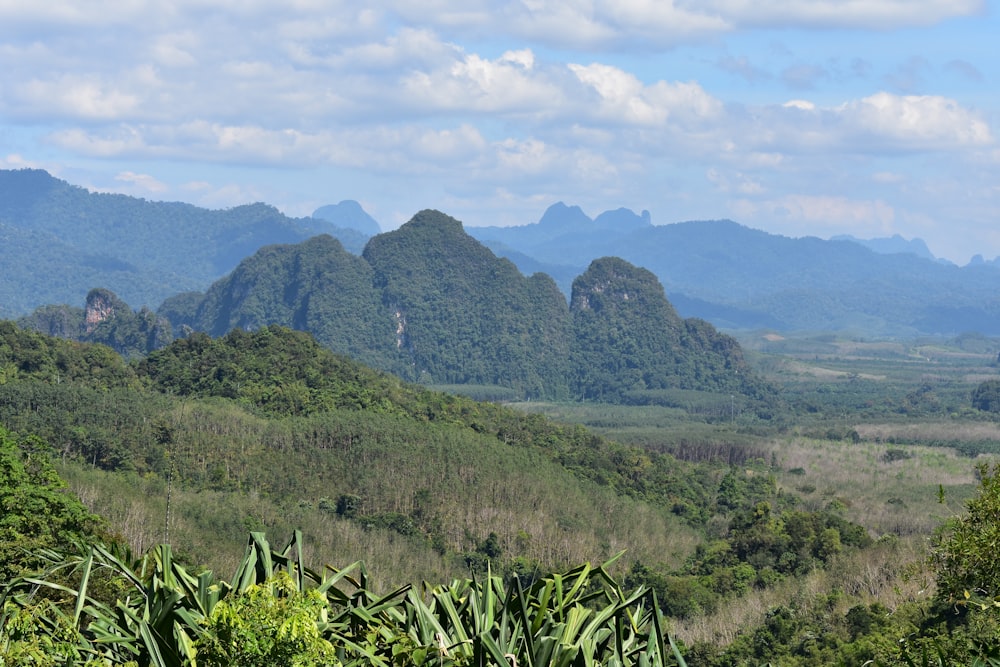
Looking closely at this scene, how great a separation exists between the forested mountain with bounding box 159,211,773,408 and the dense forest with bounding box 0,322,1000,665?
207 feet

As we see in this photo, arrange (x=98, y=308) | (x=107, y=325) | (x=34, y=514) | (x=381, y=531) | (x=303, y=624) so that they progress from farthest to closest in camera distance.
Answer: (x=98, y=308) → (x=107, y=325) → (x=381, y=531) → (x=34, y=514) → (x=303, y=624)

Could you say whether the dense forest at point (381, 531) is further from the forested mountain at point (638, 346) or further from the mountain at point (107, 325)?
the mountain at point (107, 325)

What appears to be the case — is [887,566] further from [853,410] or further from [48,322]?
[48,322]

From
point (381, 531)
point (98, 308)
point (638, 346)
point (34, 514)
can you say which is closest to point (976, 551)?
point (34, 514)

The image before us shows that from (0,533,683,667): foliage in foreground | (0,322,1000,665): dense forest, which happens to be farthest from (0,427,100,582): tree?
(0,533,683,667): foliage in foreground

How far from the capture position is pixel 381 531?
150ft

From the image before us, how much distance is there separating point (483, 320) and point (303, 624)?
149436 mm

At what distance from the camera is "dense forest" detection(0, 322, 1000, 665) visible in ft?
16.4

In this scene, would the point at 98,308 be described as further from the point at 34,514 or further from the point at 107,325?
the point at 34,514

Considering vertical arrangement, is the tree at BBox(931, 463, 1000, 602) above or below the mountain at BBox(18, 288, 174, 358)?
above

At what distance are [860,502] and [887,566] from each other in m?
21.4

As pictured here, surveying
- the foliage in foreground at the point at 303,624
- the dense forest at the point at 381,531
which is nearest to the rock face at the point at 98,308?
the dense forest at the point at 381,531

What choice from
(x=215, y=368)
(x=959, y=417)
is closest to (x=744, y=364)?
(x=959, y=417)

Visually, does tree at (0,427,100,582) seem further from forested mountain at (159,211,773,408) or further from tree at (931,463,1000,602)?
forested mountain at (159,211,773,408)
